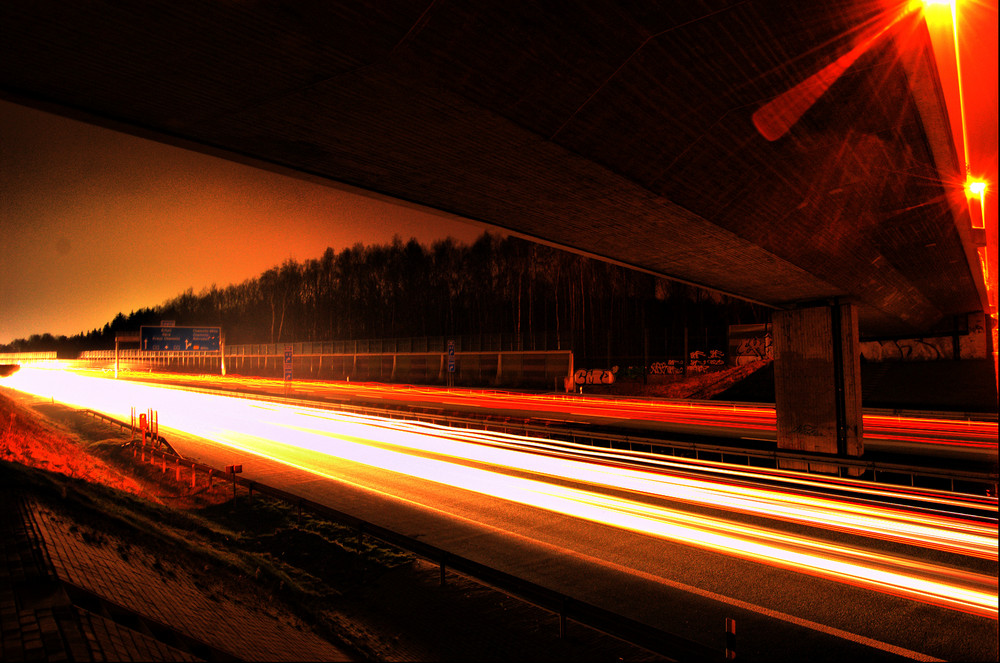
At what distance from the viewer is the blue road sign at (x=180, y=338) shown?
38.5 meters

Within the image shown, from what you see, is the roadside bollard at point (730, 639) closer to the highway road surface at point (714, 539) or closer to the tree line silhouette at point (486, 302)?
the highway road surface at point (714, 539)

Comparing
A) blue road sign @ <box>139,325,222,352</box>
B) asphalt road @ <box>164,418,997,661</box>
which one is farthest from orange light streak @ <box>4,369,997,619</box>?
blue road sign @ <box>139,325,222,352</box>

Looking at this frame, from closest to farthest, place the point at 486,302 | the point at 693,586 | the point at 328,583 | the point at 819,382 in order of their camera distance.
Result: the point at 693,586 → the point at 328,583 → the point at 819,382 → the point at 486,302

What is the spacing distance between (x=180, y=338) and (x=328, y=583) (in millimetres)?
38088

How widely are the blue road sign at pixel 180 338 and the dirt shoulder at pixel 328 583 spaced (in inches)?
1264

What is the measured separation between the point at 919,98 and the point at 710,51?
3.54 metres

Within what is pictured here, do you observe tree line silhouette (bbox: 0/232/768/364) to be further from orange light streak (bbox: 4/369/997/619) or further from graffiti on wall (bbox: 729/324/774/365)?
orange light streak (bbox: 4/369/997/619)

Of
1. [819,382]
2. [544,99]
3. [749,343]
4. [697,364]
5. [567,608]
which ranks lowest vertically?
[567,608]

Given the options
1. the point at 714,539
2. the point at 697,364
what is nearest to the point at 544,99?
the point at 714,539

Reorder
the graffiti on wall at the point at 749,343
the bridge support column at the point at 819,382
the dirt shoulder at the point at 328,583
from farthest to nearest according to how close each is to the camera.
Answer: the graffiti on wall at the point at 749,343, the bridge support column at the point at 819,382, the dirt shoulder at the point at 328,583

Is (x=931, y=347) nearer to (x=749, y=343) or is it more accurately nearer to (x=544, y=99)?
(x=749, y=343)

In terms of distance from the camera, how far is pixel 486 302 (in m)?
74.9

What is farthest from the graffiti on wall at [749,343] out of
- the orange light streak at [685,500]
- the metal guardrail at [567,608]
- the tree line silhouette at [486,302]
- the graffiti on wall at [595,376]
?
the metal guardrail at [567,608]

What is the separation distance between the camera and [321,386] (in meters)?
61.1
